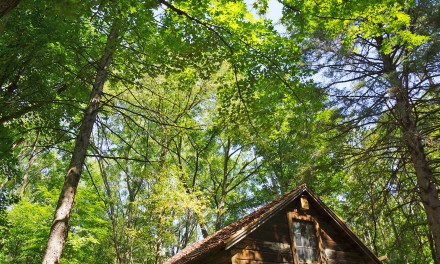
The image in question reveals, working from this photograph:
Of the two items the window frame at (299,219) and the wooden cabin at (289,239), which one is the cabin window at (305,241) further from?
the window frame at (299,219)

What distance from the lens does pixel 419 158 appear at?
1120 cm

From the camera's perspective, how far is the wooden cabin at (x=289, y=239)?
1012 cm

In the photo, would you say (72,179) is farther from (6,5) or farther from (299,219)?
(299,219)

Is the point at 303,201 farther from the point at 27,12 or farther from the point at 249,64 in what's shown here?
the point at 27,12

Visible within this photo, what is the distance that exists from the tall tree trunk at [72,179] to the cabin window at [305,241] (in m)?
8.25

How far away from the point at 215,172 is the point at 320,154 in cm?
1677

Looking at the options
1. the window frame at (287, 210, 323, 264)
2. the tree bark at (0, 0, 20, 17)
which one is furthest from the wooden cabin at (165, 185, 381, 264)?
the tree bark at (0, 0, 20, 17)

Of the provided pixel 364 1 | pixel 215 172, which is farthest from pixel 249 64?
pixel 215 172

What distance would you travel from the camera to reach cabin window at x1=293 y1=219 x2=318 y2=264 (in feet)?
38.3

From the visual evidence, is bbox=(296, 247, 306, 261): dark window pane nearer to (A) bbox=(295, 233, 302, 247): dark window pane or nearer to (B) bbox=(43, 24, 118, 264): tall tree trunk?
(A) bbox=(295, 233, 302, 247): dark window pane

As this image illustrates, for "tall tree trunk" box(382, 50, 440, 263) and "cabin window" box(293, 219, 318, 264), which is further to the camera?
"cabin window" box(293, 219, 318, 264)

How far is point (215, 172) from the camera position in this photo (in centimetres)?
2792

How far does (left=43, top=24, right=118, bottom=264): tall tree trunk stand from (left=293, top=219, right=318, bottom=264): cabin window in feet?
27.1

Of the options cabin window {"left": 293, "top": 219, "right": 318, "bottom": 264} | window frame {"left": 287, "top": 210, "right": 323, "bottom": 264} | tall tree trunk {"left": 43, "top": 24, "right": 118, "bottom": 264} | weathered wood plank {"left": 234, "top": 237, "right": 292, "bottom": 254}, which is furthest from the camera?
cabin window {"left": 293, "top": 219, "right": 318, "bottom": 264}
